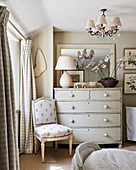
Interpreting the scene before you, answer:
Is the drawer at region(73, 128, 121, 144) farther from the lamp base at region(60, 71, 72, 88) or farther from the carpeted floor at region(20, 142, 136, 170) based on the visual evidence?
the lamp base at region(60, 71, 72, 88)

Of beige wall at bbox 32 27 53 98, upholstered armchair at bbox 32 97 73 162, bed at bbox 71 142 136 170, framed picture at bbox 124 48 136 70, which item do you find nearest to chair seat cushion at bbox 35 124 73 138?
upholstered armchair at bbox 32 97 73 162

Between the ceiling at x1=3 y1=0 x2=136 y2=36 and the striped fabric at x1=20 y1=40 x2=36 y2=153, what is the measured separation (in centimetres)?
39

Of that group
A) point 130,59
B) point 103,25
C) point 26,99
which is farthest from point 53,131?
point 130,59

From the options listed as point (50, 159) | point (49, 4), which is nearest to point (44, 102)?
point (50, 159)

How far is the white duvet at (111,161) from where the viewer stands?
66.5 inches

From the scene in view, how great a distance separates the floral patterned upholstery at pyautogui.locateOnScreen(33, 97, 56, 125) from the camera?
12.9 ft

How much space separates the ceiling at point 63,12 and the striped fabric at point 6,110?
110 cm

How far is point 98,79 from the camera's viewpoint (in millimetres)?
4633

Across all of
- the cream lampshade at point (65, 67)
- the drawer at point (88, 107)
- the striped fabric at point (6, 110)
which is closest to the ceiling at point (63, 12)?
the cream lampshade at point (65, 67)

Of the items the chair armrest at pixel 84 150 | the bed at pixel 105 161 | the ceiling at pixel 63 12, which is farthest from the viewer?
the ceiling at pixel 63 12

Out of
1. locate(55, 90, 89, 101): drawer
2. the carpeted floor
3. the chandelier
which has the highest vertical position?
the chandelier

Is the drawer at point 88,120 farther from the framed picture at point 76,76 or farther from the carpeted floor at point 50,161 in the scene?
the framed picture at point 76,76

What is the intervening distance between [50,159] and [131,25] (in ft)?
9.44

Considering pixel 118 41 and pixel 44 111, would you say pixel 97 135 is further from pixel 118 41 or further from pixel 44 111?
pixel 118 41
